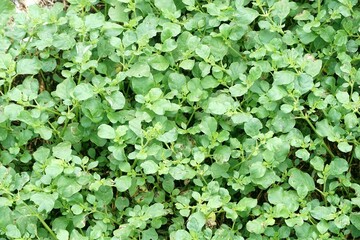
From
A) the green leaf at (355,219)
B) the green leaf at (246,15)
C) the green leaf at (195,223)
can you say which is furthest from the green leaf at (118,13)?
the green leaf at (355,219)

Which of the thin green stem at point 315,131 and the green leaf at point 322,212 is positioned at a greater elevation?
the thin green stem at point 315,131

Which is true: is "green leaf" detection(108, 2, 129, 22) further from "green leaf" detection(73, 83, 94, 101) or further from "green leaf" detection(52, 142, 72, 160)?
"green leaf" detection(52, 142, 72, 160)

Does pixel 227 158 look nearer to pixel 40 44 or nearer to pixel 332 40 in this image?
pixel 332 40

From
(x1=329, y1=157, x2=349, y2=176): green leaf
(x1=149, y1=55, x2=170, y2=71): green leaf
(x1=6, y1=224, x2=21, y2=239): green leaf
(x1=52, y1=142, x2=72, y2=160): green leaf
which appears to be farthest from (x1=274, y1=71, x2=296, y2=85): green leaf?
(x1=6, y1=224, x2=21, y2=239): green leaf

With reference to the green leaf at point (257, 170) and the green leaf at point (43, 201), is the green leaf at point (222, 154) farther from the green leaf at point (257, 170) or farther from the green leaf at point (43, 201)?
the green leaf at point (43, 201)

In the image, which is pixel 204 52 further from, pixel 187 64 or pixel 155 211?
pixel 155 211

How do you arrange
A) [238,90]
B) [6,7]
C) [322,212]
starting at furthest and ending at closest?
[6,7], [238,90], [322,212]

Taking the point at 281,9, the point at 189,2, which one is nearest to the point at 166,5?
the point at 189,2

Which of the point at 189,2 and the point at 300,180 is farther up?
the point at 189,2
